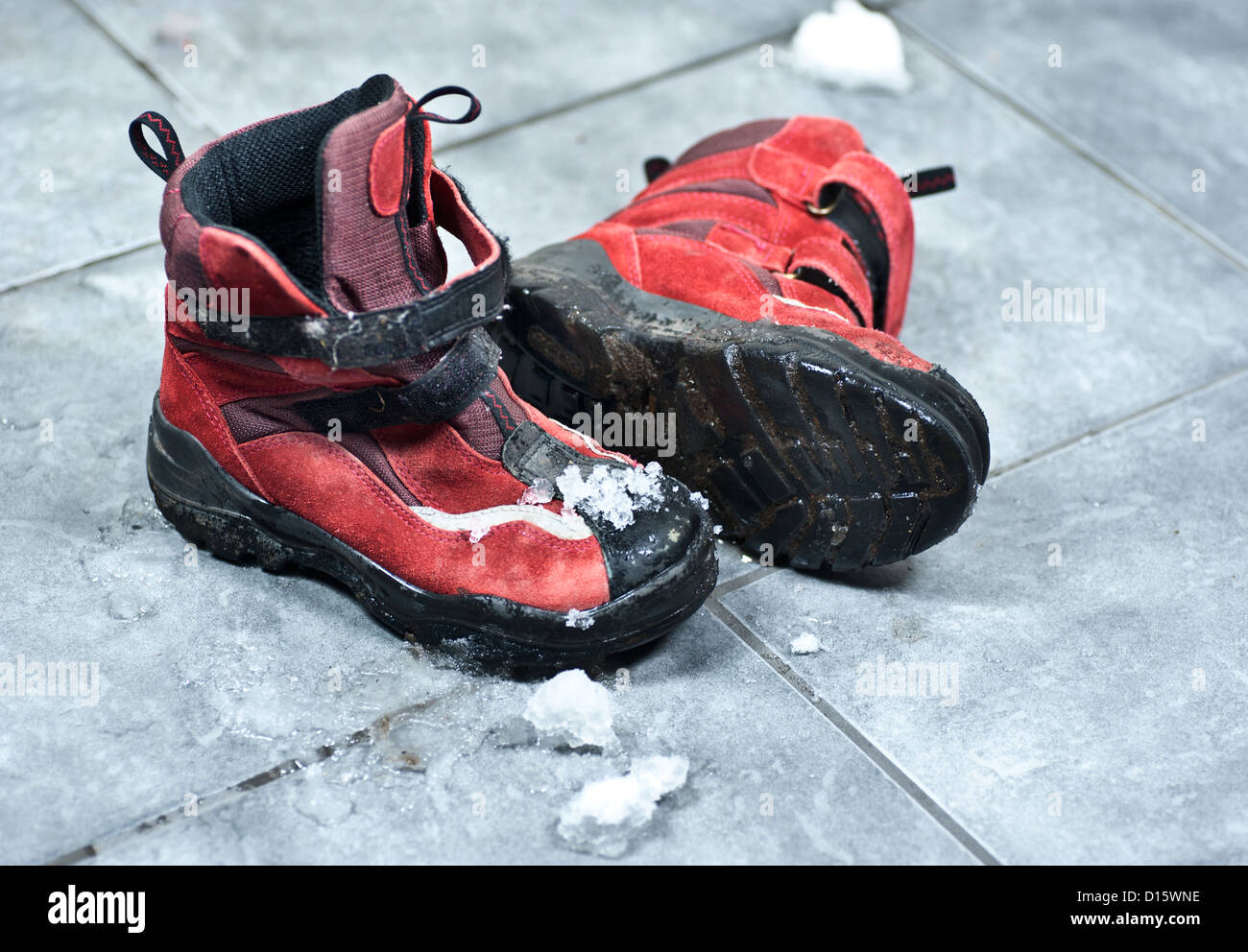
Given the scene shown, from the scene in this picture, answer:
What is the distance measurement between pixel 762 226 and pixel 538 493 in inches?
25.5

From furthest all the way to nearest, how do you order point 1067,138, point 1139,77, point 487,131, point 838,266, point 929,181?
point 1139,77 → point 1067,138 → point 487,131 → point 929,181 → point 838,266

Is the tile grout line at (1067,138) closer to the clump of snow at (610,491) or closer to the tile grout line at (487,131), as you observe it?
the tile grout line at (487,131)

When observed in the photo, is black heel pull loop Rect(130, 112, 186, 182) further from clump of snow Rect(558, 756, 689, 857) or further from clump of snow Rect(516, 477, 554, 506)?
clump of snow Rect(558, 756, 689, 857)

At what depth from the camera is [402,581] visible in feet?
5.20

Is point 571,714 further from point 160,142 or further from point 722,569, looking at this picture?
point 160,142

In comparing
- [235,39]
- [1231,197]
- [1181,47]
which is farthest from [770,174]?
[1181,47]

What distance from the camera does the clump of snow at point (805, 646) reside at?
5.47 feet

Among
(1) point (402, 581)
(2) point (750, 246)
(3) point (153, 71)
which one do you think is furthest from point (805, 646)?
(3) point (153, 71)

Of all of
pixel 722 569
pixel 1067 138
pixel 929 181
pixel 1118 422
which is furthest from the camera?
pixel 1067 138

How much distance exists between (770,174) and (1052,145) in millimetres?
942

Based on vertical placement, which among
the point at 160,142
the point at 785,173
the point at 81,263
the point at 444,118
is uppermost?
the point at 444,118

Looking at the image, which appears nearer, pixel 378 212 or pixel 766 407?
pixel 378 212

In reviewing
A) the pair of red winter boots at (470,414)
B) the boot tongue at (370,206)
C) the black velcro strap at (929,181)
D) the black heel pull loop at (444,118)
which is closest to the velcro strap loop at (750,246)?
the pair of red winter boots at (470,414)

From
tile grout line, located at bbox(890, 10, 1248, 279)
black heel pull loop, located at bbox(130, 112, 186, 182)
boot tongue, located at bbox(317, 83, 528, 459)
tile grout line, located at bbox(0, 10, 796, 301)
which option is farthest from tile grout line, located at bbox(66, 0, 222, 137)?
tile grout line, located at bbox(890, 10, 1248, 279)
